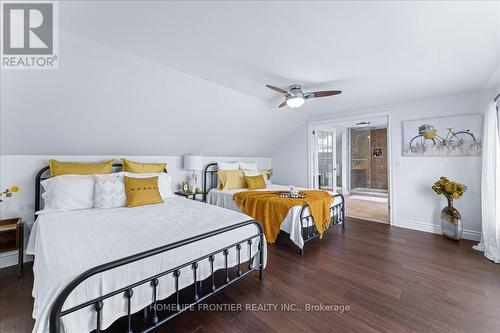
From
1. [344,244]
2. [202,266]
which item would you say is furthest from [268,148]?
[202,266]

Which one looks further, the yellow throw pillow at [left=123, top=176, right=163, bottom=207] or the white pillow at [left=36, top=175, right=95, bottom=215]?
the yellow throw pillow at [left=123, top=176, right=163, bottom=207]

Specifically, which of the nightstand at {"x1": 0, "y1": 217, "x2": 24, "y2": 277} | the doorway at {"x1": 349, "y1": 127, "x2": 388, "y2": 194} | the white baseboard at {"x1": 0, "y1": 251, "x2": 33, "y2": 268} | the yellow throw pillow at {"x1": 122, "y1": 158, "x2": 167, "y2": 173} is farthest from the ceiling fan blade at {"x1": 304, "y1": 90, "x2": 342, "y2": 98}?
the doorway at {"x1": 349, "y1": 127, "x2": 388, "y2": 194}

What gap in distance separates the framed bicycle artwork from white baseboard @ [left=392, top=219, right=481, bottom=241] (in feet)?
4.09

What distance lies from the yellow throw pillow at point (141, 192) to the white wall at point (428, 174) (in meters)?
4.11

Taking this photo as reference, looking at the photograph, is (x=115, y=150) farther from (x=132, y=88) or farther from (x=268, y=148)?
(x=268, y=148)

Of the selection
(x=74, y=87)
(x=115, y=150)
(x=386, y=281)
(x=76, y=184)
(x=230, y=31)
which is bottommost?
(x=386, y=281)

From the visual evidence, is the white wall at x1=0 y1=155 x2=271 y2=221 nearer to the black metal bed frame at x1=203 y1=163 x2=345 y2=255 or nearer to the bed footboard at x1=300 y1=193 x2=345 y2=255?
the black metal bed frame at x1=203 y1=163 x2=345 y2=255

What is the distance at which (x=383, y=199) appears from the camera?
6.68 metres

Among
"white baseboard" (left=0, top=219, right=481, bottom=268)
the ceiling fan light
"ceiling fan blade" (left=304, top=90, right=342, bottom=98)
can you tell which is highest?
"ceiling fan blade" (left=304, top=90, right=342, bottom=98)

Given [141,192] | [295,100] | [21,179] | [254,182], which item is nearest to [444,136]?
[295,100]

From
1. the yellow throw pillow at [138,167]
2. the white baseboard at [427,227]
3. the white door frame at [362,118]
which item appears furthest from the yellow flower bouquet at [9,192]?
the white baseboard at [427,227]

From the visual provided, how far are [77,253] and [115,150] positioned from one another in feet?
8.05

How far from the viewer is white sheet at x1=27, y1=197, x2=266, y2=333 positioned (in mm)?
1196

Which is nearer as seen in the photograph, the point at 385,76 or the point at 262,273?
the point at 262,273
